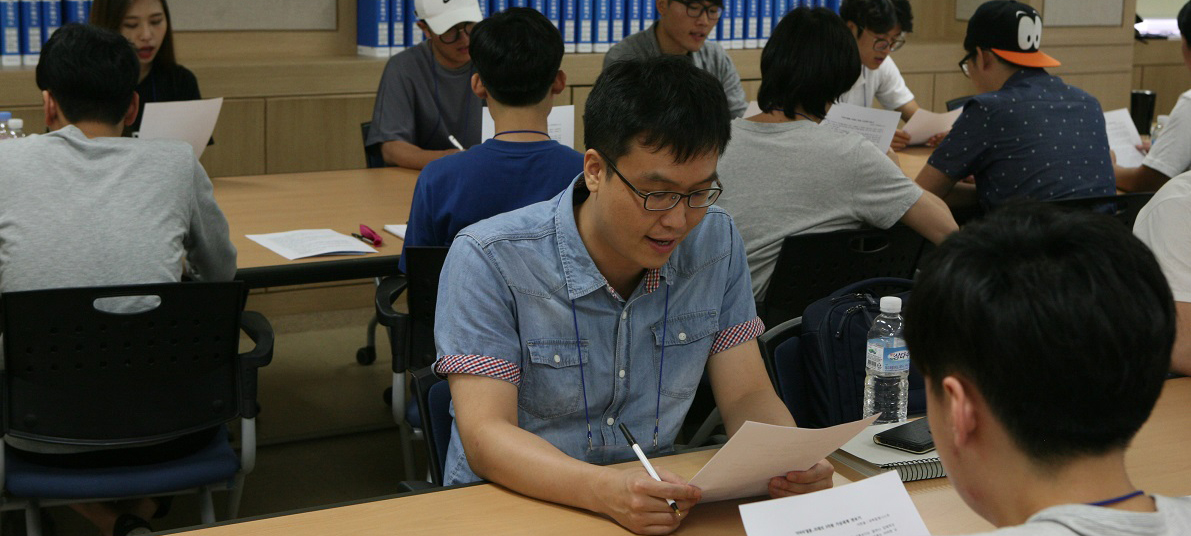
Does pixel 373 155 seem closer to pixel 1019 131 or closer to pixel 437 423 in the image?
pixel 1019 131

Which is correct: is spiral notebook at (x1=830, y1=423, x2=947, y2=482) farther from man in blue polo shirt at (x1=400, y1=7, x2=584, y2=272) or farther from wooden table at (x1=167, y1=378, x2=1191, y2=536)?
man in blue polo shirt at (x1=400, y1=7, x2=584, y2=272)

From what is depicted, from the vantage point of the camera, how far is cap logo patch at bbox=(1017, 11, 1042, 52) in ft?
11.0

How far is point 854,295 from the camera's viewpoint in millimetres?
2000

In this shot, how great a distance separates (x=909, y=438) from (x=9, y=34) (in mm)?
3774

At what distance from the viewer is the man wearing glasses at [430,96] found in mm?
3873

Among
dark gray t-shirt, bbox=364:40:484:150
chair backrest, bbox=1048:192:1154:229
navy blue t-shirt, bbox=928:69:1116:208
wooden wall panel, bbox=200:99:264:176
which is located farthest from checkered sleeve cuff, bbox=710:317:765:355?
wooden wall panel, bbox=200:99:264:176

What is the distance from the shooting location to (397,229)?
3.04 m

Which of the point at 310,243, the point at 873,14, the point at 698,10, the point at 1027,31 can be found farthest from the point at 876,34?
the point at 310,243

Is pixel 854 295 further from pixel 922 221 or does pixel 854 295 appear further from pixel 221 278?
pixel 221 278

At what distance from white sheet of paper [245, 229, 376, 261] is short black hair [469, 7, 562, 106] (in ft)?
1.78

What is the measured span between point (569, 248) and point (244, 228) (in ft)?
5.40

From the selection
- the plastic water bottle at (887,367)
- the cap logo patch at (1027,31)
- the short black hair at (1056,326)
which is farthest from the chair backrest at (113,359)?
the cap logo patch at (1027,31)

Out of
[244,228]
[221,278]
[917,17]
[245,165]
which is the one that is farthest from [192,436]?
[917,17]

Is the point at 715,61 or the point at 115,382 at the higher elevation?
the point at 715,61
